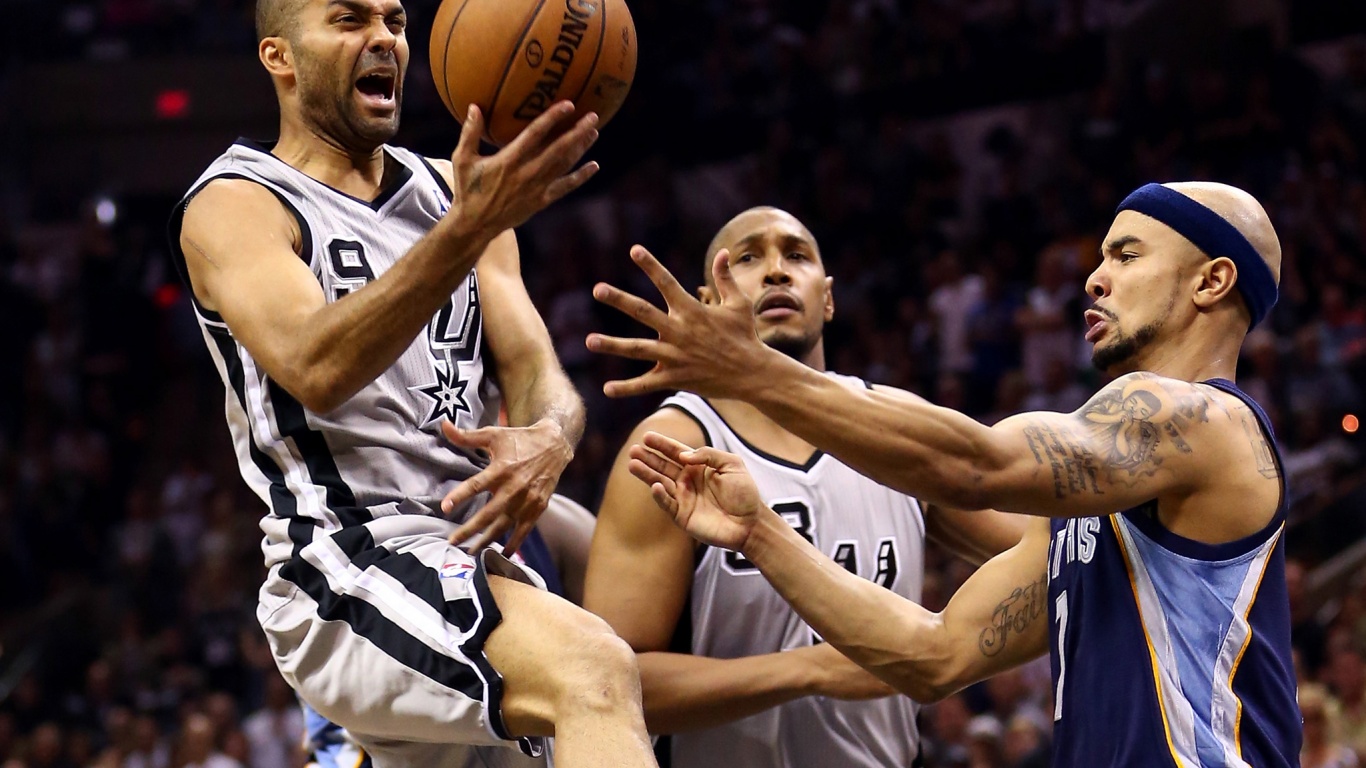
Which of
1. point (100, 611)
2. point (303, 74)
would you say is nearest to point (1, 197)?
point (100, 611)

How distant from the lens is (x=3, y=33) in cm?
1738

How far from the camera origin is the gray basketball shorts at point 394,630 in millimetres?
3117

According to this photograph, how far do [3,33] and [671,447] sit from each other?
16.1 metres

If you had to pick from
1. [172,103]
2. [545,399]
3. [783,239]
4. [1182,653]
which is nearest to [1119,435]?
[1182,653]

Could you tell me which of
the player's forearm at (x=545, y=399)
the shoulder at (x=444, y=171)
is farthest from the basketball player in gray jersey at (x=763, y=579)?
the shoulder at (x=444, y=171)

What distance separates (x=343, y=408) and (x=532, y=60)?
0.83m

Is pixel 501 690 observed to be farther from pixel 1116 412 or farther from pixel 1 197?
pixel 1 197

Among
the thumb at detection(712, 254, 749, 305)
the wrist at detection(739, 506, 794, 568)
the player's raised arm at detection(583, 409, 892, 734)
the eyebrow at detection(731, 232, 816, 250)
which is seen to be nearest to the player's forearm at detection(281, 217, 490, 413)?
the thumb at detection(712, 254, 749, 305)

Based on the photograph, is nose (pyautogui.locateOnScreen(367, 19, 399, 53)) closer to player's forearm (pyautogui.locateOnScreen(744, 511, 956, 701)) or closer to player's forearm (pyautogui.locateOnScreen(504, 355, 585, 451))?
player's forearm (pyautogui.locateOnScreen(504, 355, 585, 451))

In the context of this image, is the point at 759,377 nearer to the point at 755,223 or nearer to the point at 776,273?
the point at 776,273

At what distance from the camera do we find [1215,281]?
3531mm

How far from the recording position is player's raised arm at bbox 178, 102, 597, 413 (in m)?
2.98

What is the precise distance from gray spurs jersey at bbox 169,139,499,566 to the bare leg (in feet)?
1.42

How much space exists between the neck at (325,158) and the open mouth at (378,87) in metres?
0.12
